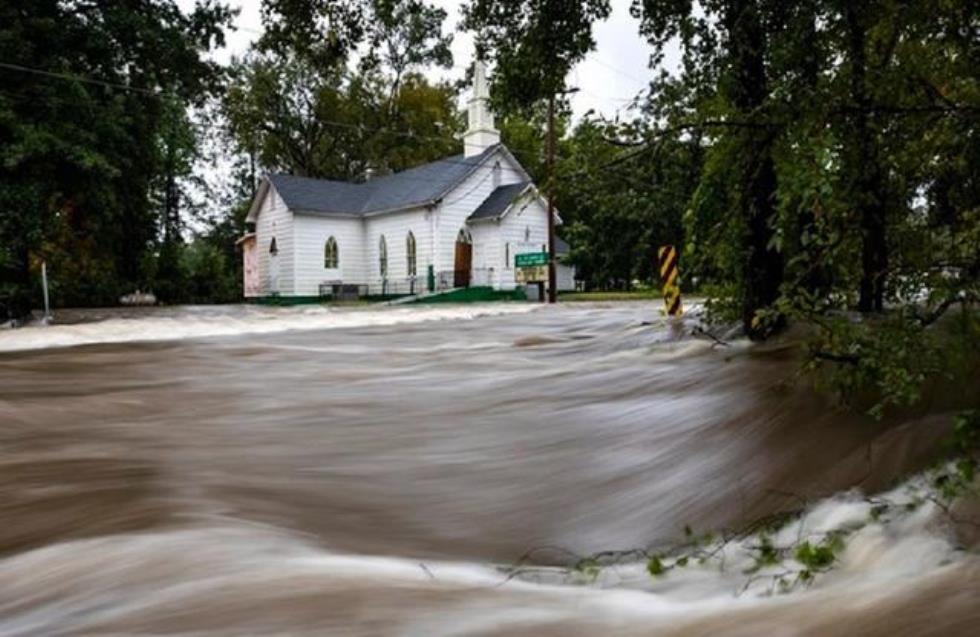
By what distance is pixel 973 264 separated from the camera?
8.85 feet

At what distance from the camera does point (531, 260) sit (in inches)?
1097

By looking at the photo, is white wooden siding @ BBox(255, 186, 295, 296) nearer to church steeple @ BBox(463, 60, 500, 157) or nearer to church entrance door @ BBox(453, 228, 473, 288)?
church entrance door @ BBox(453, 228, 473, 288)

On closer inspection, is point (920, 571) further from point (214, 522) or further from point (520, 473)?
point (214, 522)

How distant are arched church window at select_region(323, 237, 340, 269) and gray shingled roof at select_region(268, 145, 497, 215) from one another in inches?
54.3

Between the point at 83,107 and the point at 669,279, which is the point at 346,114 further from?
the point at 669,279

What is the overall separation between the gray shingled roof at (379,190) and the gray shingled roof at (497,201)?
1.53 metres

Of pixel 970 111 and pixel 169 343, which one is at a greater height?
pixel 970 111

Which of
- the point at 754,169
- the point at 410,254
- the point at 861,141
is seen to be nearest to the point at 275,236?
the point at 410,254

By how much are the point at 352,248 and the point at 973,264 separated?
32.7 meters

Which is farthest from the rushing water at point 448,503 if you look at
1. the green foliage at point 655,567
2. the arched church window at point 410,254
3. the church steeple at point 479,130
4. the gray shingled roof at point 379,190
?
the church steeple at point 479,130

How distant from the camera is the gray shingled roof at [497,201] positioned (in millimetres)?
31461

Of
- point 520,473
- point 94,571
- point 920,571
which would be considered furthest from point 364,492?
point 920,571

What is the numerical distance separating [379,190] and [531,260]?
10646 mm

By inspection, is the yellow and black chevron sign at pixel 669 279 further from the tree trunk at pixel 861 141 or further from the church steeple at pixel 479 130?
the church steeple at pixel 479 130
